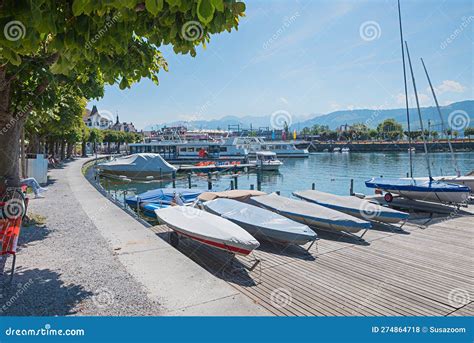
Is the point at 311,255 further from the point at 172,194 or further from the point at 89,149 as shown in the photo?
the point at 89,149

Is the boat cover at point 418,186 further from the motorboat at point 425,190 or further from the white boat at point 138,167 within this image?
the white boat at point 138,167

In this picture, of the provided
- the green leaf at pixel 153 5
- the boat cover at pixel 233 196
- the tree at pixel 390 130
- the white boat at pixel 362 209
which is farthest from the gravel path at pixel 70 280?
the tree at pixel 390 130

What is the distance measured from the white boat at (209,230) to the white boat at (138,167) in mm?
24714

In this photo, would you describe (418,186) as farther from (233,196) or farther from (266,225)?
(266,225)

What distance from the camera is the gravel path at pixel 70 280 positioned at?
14.8ft

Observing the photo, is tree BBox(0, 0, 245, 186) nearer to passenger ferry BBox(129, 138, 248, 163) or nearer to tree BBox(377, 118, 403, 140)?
passenger ferry BBox(129, 138, 248, 163)

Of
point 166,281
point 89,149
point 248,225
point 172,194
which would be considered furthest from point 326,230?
point 89,149

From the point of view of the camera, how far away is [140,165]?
112 ft

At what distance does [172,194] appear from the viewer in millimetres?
16797

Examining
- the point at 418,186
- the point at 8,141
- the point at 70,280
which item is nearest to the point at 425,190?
the point at 418,186

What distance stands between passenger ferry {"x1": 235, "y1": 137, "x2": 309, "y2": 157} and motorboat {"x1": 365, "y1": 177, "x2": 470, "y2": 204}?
128 ft

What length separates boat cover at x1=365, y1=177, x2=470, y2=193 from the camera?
14.0 m

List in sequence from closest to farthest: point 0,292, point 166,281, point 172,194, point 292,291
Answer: point 0,292 → point 166,281 → point 292,291 → point 172,194

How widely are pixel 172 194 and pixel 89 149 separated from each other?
76386 millimetres
